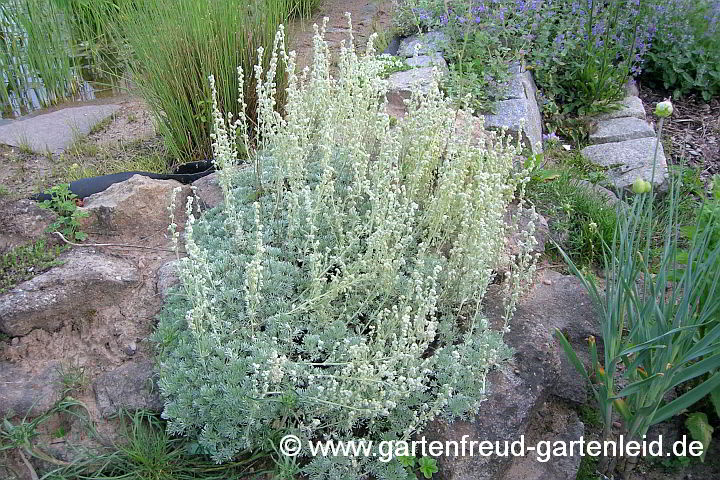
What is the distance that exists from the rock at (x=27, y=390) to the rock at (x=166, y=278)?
0.52 m

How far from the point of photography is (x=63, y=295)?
2744mm

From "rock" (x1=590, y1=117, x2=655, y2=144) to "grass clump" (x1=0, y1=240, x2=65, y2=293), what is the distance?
3962 millimetres

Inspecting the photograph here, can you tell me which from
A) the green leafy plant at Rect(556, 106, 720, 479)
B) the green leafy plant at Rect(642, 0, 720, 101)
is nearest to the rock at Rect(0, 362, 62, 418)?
the green leafy plant at Rect(556, 106, 720, 479)

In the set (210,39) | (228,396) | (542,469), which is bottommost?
(542,469)

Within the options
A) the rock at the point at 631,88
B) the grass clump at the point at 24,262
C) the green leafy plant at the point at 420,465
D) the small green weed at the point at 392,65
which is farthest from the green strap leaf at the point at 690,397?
the rock at the point at 631,88

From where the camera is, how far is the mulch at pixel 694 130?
16.0 ft

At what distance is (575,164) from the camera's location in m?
4.68

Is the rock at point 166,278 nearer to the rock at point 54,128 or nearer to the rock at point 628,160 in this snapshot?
the rock at point 54,128

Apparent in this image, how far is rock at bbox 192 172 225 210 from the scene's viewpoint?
338 cm

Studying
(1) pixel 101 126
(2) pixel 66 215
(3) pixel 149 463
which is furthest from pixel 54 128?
(3) pixel 149 463

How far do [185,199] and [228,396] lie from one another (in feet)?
5.18

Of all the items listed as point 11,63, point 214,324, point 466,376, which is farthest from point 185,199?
point 11,63

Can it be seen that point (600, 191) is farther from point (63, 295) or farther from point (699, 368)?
point (63, 295)

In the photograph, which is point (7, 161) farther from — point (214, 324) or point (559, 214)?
point (559, 214)
